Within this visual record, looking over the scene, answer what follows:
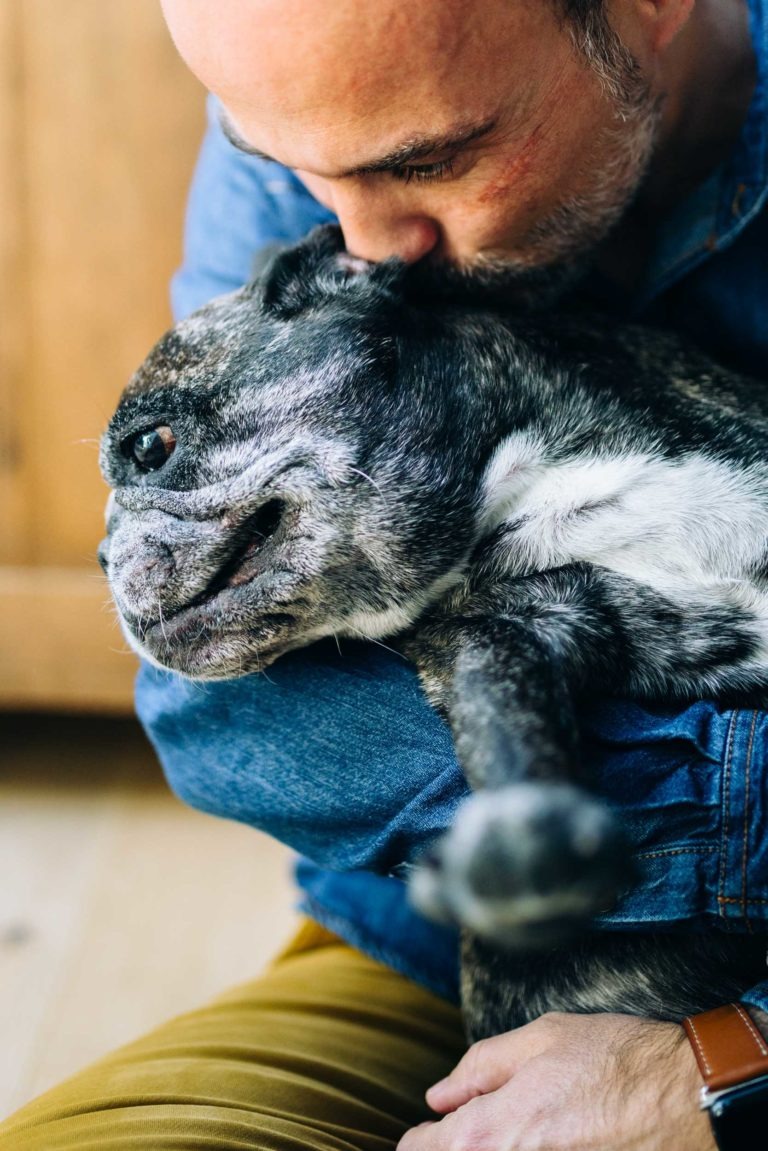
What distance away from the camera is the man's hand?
3.30ft

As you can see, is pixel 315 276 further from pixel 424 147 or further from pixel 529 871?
pixel 529 871

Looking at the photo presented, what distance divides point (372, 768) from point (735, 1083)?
47 centimetres

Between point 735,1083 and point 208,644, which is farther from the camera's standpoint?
point 208,644

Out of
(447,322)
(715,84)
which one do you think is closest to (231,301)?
(447,322)

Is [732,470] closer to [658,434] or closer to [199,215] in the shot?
[658,434]

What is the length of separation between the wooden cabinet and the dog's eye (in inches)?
34.2

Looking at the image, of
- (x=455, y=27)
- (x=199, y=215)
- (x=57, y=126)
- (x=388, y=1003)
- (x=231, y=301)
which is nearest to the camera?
(x=455, y=27)

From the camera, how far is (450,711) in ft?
3.42

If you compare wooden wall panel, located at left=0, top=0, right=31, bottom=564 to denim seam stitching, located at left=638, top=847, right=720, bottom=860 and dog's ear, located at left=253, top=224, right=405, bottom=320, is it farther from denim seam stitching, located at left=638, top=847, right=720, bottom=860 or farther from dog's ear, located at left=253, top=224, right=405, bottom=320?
denim seam stitching, located at left=638, top=847, right=720, bottom=860

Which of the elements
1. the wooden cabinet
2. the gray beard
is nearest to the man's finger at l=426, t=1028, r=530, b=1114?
the gray beard

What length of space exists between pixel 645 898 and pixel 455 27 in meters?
0.85

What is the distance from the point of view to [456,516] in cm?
116

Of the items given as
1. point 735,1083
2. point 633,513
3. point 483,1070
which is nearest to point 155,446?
point 633,513

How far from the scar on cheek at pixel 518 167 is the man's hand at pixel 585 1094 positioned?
87cm
